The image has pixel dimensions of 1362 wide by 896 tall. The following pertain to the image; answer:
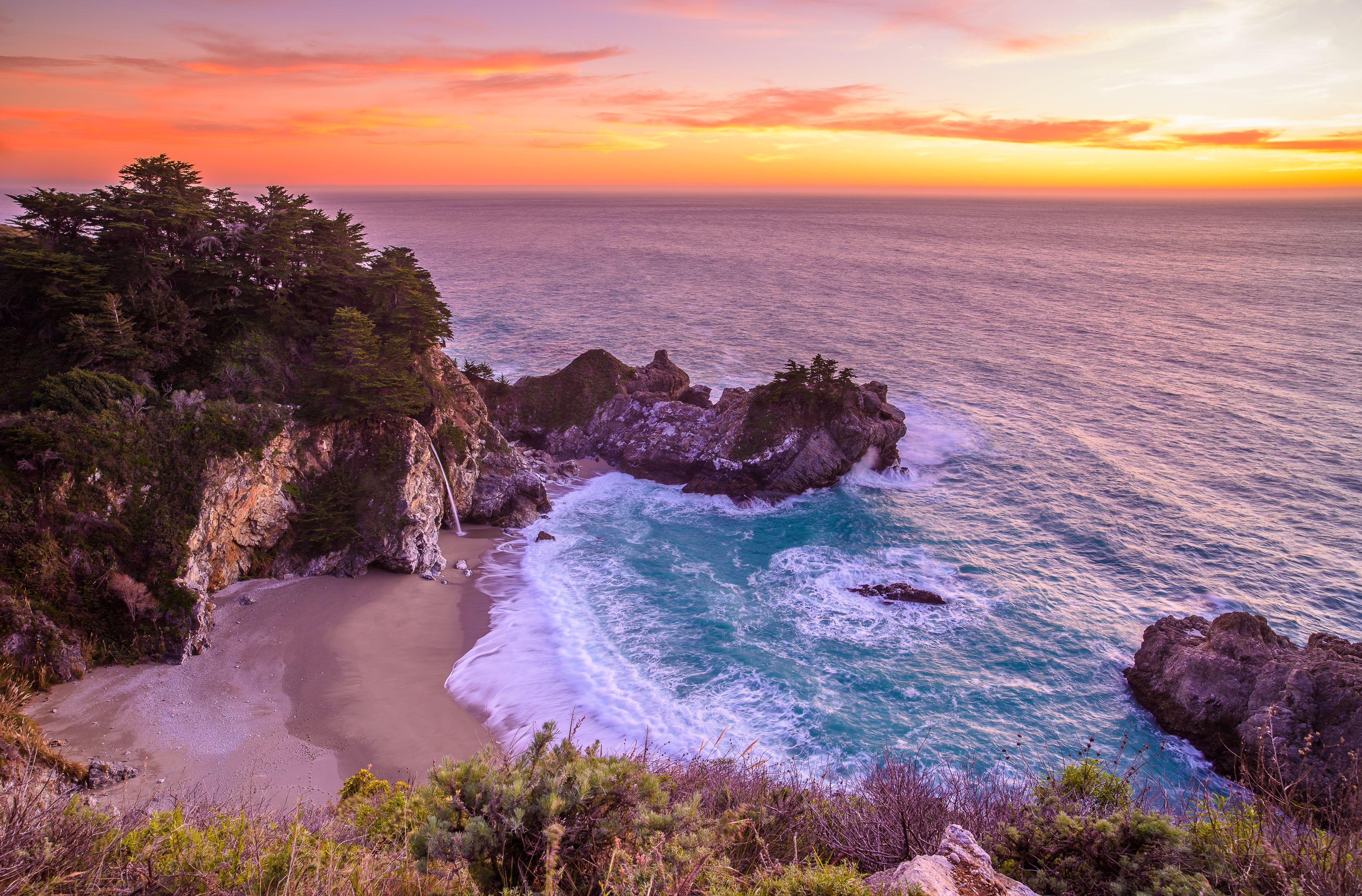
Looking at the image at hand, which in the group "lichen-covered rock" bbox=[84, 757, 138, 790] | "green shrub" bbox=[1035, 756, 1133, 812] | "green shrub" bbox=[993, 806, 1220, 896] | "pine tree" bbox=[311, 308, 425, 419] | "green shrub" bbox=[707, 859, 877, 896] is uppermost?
"pine tree" bbox=[311, 308, 425, 419]

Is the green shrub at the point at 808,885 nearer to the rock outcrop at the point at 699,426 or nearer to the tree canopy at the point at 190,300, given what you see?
the tree canopy at the point at 190,300

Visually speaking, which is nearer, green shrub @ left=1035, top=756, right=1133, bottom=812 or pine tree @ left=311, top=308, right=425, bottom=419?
green shrub @ left=1035, top=756, right=1133, bottom=812

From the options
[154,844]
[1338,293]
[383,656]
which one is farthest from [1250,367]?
[154,844]

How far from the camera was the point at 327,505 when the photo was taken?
26344 mm

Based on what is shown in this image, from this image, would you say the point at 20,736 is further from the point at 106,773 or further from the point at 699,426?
the point at 699,426

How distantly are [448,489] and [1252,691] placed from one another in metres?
33.4

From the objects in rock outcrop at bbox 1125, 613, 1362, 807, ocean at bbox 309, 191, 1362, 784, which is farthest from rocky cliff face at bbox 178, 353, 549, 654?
rock outcrop at bbox 1125, 613, 1362, 807

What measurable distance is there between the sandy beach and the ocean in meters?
1.87

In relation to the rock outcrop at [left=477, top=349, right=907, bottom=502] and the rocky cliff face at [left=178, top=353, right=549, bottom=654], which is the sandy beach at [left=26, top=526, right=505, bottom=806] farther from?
the rock outcrop at [left=477, top=349, right=907, bottom=502]

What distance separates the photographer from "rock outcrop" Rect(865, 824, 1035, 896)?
6605 mm

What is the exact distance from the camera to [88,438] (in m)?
21.1

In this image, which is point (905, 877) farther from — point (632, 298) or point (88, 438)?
point (632, 298)

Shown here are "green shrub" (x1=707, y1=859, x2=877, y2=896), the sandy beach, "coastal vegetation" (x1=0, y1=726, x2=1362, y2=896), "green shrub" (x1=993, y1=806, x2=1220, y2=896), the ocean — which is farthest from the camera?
the ocean

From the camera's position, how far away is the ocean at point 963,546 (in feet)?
70.3
